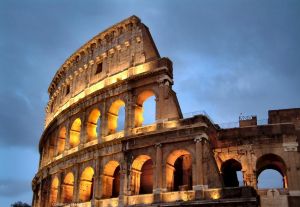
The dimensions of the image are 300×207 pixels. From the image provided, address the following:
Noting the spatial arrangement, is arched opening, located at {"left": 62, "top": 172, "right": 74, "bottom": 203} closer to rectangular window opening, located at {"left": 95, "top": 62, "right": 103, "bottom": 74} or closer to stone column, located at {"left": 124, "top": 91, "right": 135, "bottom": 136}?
stone column, located at {"left": 124, "top": 91, "right": 135, "bottom": 136}

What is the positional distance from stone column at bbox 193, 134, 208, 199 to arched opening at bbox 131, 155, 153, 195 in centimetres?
343

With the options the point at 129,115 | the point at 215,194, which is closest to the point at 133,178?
the point at 129,115

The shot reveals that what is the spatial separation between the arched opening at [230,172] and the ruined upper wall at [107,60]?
8024 millimetres

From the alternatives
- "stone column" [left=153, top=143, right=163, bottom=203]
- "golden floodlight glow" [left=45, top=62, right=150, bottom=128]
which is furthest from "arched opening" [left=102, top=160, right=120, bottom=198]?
"golden floodlight glow" [left=45, top=62, right=150, bottom=128]

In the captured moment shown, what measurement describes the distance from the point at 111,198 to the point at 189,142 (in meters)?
5.92

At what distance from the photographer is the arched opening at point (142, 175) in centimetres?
2295

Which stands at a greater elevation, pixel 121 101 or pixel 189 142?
pixel 121 101

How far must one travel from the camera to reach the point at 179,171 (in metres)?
24.1

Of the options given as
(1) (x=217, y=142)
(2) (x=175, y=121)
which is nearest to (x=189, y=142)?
(2) (x=175, y=121)

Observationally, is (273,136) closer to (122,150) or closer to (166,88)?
(166,88)

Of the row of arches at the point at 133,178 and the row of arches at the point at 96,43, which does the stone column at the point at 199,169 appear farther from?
the row of arches at the point at 96,43

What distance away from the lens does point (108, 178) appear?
80.6ft

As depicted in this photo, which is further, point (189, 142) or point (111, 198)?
point (111, 198)

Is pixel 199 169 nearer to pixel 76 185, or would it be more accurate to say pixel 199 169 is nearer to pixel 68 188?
pixel 76 185
